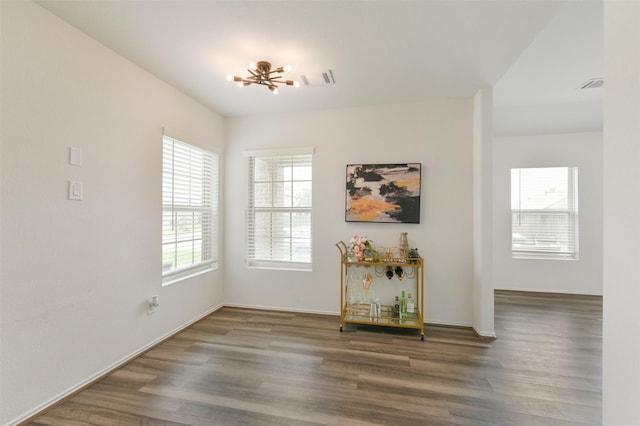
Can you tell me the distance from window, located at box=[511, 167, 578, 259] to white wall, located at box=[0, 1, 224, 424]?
5.29 meters

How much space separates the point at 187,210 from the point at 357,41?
2.47m

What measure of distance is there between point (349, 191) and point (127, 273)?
7.96 feet

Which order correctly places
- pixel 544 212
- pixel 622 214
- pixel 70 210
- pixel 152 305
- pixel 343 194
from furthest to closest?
pixel 544 212 → pixel 343 194 → pixel 152 305 → pixel 70 210 → pixel 622 214

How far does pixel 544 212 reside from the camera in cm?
438

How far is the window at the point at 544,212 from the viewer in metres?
4.31

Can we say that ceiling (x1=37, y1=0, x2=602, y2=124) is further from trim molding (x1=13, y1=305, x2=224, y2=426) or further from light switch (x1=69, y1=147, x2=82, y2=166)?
trim molding (x1=13, y1=305, x2=224, y2=426)

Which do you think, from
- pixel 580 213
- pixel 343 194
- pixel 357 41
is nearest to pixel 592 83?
pixel 580 213

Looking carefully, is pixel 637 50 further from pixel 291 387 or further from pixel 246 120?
pixel 246 120

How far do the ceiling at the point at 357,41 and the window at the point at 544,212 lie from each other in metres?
1.79

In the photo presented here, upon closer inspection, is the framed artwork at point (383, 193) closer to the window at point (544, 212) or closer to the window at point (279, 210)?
the window at point (279, 210)

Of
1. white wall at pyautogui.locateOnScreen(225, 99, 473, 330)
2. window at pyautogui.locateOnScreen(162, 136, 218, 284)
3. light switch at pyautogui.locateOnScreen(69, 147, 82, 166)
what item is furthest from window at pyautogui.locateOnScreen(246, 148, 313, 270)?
light switch at pyautogui.locateOnScreen(69, 147, 82, 166)

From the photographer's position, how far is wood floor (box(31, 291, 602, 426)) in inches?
66.6

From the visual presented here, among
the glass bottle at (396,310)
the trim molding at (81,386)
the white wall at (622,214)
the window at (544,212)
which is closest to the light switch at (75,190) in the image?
the trim molding at (81,386)

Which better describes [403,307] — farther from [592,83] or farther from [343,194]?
[592,83]
